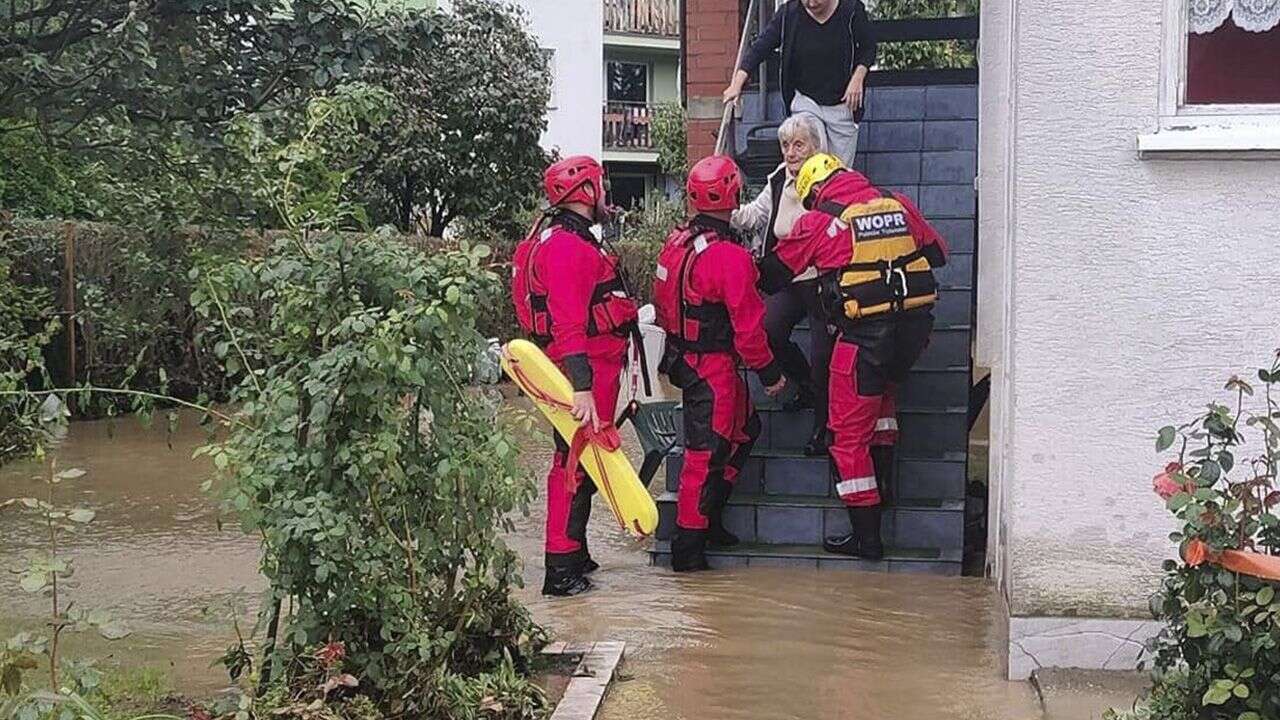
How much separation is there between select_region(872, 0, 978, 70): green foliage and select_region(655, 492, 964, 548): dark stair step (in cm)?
522

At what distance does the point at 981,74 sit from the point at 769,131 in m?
1.49

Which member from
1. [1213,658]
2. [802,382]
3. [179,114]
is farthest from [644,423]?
[1213,658]

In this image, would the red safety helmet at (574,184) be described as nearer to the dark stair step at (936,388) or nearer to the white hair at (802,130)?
the white hair at (802,130)

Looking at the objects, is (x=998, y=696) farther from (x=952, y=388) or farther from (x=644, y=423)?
(x=644, y=423)

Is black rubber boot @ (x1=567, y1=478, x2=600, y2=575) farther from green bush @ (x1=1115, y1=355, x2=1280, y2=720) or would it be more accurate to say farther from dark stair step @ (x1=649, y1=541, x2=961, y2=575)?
green bush @ (x1=1115, y1=355, x2=1280, y2=720)

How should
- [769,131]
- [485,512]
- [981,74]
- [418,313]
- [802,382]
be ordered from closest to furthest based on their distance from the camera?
[418,313] → [485,512] → [802,382] → [981,74] → [769,131]

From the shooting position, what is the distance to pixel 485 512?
5.04 m

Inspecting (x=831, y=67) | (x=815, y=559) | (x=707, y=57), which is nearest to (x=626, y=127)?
(x=707, y=57)

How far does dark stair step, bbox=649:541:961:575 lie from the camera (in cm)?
725

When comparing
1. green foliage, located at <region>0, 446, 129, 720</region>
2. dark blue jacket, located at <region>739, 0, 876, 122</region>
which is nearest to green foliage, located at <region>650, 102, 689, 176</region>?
dark blue jacket, located at <region>739, 0, 876, 122</region>

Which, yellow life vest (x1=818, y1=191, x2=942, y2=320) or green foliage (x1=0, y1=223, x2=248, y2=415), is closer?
yellow life vest (x1=818, y1=191, x2=942, y2=320)

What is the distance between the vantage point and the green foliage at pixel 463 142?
2080cm

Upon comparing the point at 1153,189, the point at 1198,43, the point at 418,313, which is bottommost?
the point at 418,313

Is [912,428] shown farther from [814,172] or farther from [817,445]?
[814,172]
